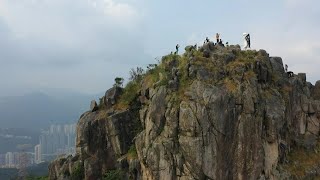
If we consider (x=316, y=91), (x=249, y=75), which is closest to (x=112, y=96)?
(x=249, y=75)

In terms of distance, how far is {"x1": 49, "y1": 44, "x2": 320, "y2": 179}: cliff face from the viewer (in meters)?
37.9

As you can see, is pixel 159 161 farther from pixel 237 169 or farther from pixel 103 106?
pixel 103 106

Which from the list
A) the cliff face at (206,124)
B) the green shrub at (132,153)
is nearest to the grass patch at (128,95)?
the cliff face at (206,124)

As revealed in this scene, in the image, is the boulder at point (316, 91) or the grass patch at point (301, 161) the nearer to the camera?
the grass patch at point (301, 161)

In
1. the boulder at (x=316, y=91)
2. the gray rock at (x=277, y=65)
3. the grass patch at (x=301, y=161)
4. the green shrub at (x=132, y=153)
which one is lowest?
the grass patch at (x=301, y=161)

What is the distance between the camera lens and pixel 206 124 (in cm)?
3762

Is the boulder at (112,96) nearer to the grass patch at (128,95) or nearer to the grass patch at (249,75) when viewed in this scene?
the grass patch at (128,95)

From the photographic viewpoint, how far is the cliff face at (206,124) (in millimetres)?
37875

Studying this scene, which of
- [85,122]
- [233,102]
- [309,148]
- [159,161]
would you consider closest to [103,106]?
[85,122]

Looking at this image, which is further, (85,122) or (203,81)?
(85,122)

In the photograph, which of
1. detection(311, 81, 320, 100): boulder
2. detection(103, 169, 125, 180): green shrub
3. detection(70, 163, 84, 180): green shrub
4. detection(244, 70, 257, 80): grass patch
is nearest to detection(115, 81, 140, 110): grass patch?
detection(103, 169, 125, 180): green shrub

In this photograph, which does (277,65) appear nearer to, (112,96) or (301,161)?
(301,161)

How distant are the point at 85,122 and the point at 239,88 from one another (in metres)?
18.0

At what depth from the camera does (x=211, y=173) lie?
37.5 m
